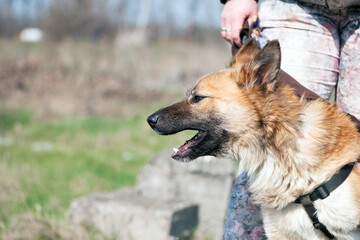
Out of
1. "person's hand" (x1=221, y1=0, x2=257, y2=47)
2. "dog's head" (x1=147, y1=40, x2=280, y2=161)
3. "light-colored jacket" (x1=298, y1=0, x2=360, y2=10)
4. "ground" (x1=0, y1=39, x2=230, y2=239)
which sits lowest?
"ground" (x1=0, y1=39, x2=230, y2=239)

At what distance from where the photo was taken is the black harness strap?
2096mm

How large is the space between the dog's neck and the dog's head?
68 mm

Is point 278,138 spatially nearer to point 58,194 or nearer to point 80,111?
point 58,194

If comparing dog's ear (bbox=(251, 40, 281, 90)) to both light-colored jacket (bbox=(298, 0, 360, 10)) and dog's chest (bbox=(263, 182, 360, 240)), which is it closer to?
light-colored jacket (bbox=(298, 0, 360, 10))

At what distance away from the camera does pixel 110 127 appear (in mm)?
9547

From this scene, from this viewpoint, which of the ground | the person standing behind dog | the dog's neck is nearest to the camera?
the dog's neck

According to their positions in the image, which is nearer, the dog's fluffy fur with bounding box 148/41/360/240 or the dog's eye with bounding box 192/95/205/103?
the dog's fluffy fur with bounding box 148/41/360/240

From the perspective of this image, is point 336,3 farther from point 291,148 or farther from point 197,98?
point 197,98

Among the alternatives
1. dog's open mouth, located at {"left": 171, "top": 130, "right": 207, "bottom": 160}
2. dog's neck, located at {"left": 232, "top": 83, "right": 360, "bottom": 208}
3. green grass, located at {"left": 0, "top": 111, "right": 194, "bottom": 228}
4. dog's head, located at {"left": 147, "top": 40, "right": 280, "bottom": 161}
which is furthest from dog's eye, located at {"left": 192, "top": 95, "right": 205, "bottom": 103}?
green grass, located at {"left": 0, "top": 111, "right": 194, "bottom": 228}

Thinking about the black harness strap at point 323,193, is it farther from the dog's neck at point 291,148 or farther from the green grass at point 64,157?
the green grass at point 64,157

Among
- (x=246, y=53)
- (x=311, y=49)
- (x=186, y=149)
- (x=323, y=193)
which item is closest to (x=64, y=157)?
(x=186, y=149)

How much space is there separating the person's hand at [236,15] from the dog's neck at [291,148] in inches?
17.5

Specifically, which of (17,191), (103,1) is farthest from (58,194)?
(103,1)

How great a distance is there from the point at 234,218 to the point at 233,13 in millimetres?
1149
